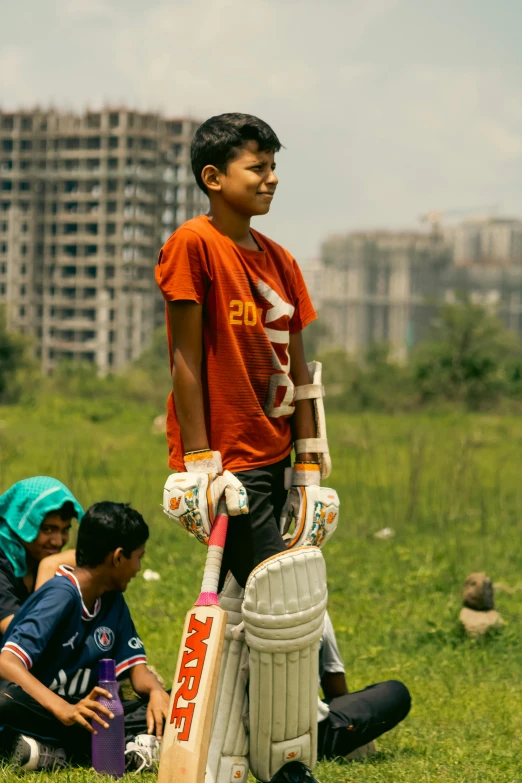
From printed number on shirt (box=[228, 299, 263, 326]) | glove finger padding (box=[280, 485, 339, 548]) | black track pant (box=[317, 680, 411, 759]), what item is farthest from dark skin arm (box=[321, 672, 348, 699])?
printed number on shirt (box=[228, 299, 263, 326])

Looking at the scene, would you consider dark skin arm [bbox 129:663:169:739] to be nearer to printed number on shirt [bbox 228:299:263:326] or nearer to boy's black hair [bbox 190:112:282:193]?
printed number on shirt [bbox 228:299:263:326]

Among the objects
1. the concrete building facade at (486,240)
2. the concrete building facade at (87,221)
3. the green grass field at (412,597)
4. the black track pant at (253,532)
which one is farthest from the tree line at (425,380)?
the concrete building facade at (486,240)

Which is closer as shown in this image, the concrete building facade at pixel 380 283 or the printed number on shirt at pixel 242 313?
the printed number on shirt at pixel 242 313

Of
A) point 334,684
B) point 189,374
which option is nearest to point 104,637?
point 334,684

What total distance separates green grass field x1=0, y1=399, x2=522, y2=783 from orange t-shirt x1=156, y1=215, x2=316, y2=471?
1.16 m

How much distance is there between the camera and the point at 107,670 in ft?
12.3

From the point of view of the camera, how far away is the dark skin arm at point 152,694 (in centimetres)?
383

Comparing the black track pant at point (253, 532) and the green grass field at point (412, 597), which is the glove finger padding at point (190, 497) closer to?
the black track pant at point (253, 532)

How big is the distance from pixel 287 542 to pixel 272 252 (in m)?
0.83

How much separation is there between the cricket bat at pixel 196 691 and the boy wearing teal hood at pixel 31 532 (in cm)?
131

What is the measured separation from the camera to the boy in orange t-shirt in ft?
10.2

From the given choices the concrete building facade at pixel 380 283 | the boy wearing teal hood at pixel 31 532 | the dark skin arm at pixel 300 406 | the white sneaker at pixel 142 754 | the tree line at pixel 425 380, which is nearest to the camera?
the dark skin arm at pixel 300 406

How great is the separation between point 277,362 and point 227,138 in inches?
24.6

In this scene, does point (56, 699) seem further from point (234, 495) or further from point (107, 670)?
point (234, 495)
